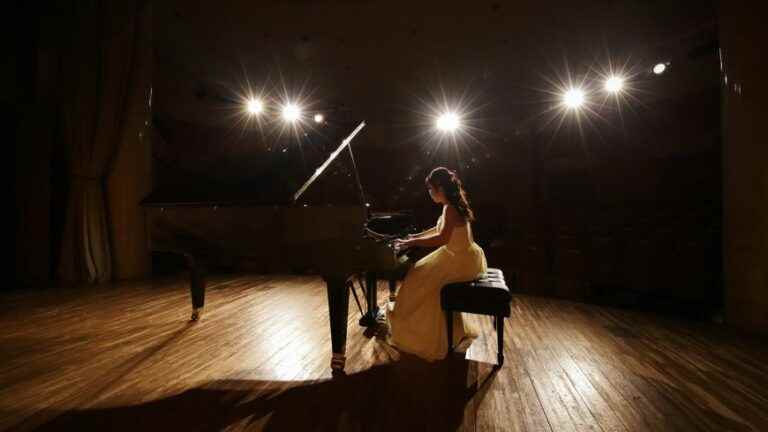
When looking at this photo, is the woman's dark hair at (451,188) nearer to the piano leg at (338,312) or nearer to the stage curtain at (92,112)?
the piano leg at (338,312)

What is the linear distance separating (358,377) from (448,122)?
5011mm

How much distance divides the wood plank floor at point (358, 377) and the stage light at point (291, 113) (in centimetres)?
431

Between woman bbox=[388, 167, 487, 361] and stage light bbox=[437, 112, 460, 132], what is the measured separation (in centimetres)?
393

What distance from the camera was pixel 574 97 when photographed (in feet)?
16.9

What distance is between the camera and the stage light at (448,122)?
6.14 meters

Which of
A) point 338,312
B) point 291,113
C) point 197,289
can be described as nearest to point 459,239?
point 338,312

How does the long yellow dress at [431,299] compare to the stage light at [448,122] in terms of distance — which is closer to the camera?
the long yellow dress at [431,299]

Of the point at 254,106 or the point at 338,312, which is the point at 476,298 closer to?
the point at 338,312

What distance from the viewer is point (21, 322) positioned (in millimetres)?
3295

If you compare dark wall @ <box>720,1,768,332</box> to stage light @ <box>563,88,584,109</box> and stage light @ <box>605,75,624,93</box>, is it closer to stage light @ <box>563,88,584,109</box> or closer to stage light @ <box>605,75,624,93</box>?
stage light @ <box>605,75,624,93</box>

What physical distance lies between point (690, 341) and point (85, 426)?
13.6 ft

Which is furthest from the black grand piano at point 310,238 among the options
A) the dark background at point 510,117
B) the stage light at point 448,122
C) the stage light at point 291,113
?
the stage light at point 291,113

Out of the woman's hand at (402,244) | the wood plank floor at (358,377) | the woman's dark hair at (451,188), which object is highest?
the woman's dark hair at (451,188)

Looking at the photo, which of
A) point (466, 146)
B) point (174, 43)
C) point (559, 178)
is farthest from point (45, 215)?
point (559, 178)
